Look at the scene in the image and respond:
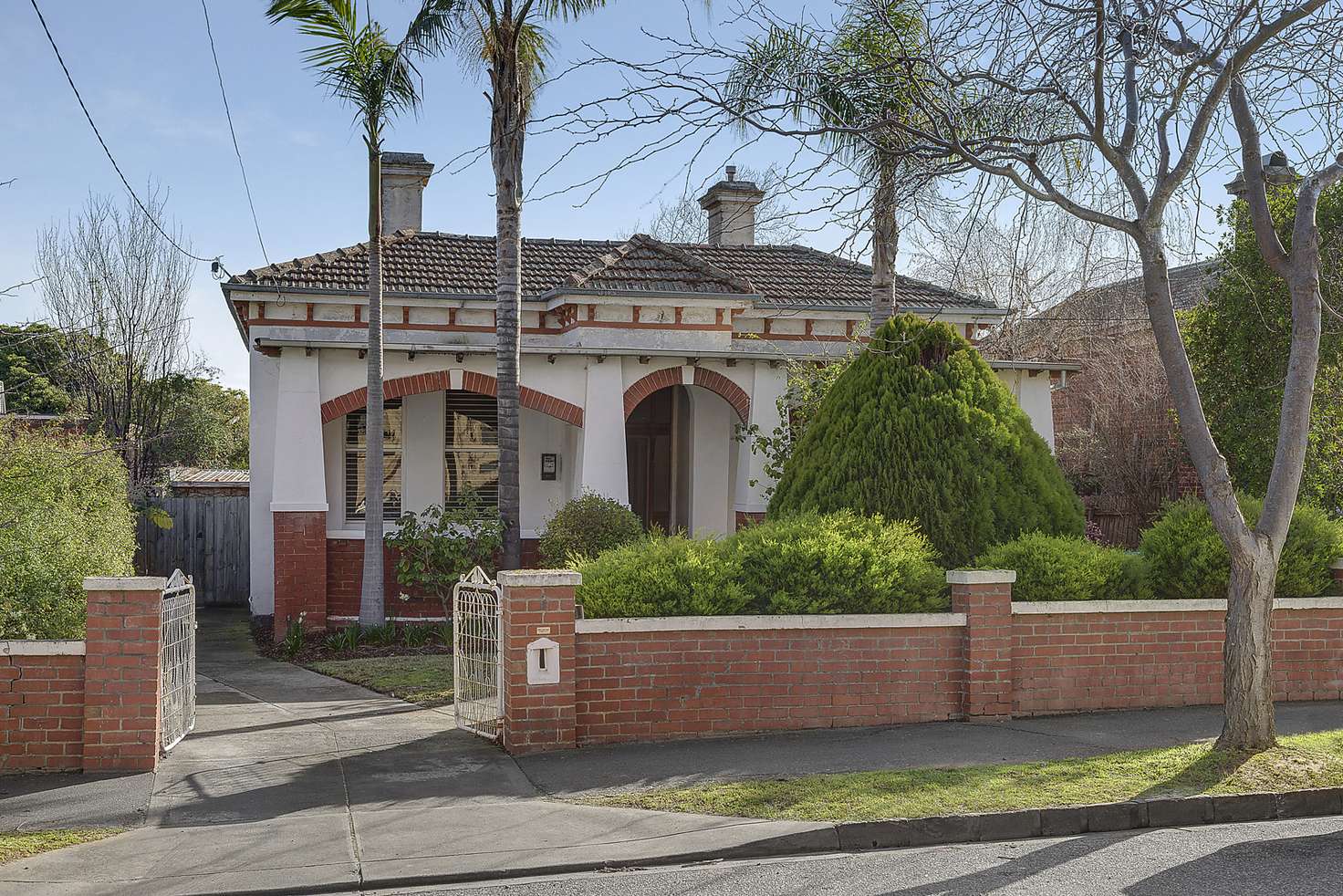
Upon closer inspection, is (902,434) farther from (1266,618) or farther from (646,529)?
(646,529)

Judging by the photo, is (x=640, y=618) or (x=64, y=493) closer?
(x=640, y=618)

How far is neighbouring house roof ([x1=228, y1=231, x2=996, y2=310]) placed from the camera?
17.6 m

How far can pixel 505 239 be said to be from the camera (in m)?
14.8

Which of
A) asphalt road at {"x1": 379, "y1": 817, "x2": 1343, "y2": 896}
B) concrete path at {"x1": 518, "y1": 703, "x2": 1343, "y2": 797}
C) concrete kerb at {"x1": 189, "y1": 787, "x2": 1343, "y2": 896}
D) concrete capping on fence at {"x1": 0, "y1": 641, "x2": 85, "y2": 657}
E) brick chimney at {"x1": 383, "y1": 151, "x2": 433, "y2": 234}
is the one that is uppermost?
brick chimney at {"x1": 383, "y1": 151, "x2": 433, "y2": 234}

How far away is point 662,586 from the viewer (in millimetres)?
9508

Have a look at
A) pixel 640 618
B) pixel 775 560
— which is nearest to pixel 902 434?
pixel 775 560

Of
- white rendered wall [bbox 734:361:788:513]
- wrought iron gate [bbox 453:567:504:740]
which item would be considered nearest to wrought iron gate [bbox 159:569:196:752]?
wrought iron gate [bbox 453:567:504:740]

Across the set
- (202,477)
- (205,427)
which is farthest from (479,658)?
(205,427)

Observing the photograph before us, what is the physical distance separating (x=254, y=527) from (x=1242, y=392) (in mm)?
13777

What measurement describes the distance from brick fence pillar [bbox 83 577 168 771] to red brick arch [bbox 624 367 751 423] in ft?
32.7

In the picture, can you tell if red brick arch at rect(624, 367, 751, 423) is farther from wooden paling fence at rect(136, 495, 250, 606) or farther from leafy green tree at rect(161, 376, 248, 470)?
leafy green tree at rect(161, 376, 248, 470)

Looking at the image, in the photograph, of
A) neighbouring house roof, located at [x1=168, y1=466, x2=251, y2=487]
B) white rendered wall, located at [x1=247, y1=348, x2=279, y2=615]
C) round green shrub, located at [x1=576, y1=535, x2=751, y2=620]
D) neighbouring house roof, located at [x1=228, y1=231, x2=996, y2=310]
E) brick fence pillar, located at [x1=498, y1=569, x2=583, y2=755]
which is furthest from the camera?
neighbouring house roof, located at [x1=168, y1=466, x2=251, y2=487]

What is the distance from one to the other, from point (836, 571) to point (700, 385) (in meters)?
8.54

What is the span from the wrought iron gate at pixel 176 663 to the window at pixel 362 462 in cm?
789
